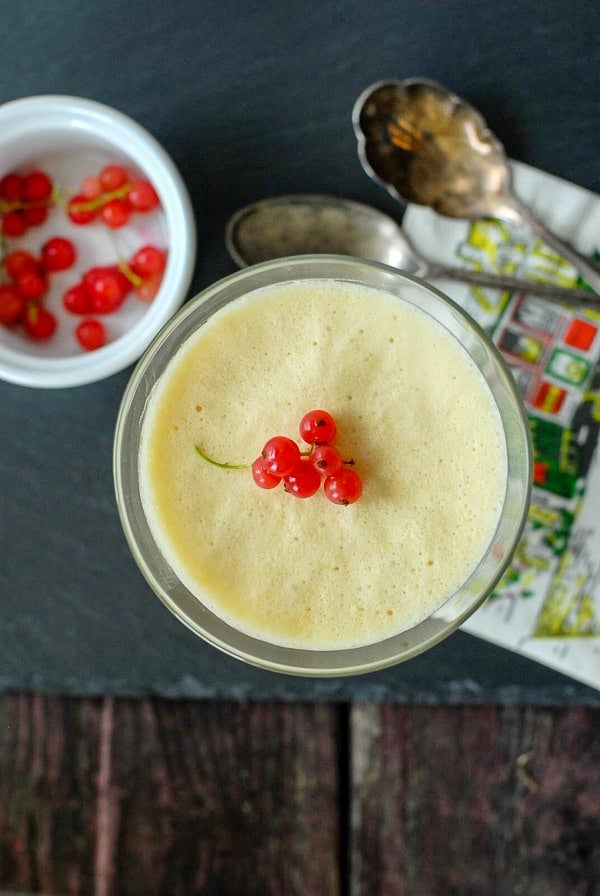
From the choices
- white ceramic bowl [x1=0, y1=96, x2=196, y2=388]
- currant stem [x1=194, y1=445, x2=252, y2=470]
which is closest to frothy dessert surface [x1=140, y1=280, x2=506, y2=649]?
currant stem [x1=194, y1=445, x2=252, y2=470]

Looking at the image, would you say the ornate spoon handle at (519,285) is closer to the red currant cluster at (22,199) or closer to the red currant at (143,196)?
the red currant at (143,196)

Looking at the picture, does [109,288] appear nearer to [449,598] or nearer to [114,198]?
[114,198]

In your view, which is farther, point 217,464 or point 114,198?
point 114,198

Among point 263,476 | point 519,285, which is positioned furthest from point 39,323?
point 519,285

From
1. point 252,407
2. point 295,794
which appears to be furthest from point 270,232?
point 295,794

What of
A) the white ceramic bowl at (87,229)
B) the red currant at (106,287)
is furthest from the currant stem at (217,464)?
the red currant at (106,287)
